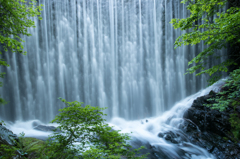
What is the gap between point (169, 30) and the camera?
1418cm

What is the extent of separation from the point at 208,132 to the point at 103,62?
10.5 m

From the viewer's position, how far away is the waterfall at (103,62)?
40.7 feet

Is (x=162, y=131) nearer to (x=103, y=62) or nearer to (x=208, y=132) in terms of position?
(x=208, y=132)

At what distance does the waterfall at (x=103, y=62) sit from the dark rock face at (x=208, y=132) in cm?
537

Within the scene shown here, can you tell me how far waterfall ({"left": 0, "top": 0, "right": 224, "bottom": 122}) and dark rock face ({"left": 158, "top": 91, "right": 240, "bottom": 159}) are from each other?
5367 mm

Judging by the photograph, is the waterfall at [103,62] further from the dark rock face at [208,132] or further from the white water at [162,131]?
the dark rock face at [208,132]

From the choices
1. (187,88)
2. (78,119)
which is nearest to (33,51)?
(78,119)

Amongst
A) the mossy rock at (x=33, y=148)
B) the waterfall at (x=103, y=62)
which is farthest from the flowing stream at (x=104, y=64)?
the mossy rock at (x=33, y=148)

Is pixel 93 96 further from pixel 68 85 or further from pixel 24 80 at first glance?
pixel 24 80

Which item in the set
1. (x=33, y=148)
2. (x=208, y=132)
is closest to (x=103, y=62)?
(x=208, y=132)

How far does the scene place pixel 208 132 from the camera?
22.6ft

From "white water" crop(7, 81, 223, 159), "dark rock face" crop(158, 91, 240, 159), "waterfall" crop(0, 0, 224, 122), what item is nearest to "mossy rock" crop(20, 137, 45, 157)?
"white water" crop(7, 81, 223, 159)

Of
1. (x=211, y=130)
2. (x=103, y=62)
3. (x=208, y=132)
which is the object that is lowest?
(x=208, y=132)

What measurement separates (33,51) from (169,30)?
1418 centimetres
